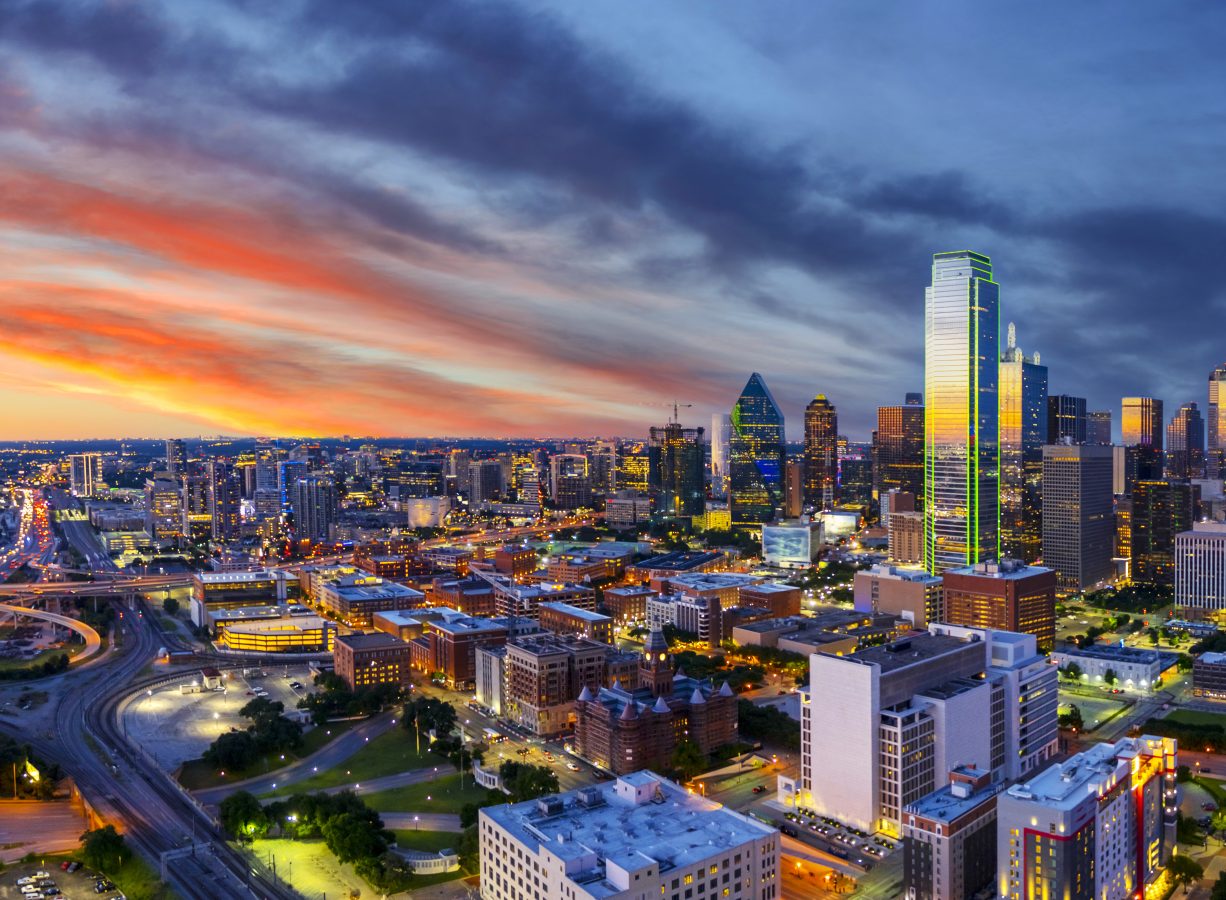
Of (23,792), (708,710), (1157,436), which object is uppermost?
(1157,436)

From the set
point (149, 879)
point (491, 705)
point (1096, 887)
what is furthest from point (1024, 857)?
point (491, 705)

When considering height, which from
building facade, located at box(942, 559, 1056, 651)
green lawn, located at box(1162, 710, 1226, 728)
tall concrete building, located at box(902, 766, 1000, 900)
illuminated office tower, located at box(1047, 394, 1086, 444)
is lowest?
green lawn, located at box(1162, 710, 1226, 728)

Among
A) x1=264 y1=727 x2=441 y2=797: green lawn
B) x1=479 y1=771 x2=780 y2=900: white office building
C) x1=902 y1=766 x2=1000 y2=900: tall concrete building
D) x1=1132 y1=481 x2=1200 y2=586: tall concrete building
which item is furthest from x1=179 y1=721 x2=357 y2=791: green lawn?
x1=1132 y1=481 x2=1200 y2=586: tall concrete building

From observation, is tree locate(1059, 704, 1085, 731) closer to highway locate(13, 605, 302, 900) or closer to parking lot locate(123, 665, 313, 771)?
highway locate(13, 605, 302, 900)

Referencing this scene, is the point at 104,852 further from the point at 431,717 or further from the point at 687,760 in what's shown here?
the point at 687,760

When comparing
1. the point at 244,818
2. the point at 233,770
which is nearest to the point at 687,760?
the point at 244,818

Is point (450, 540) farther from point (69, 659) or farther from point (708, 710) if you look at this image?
point (708, 710)
